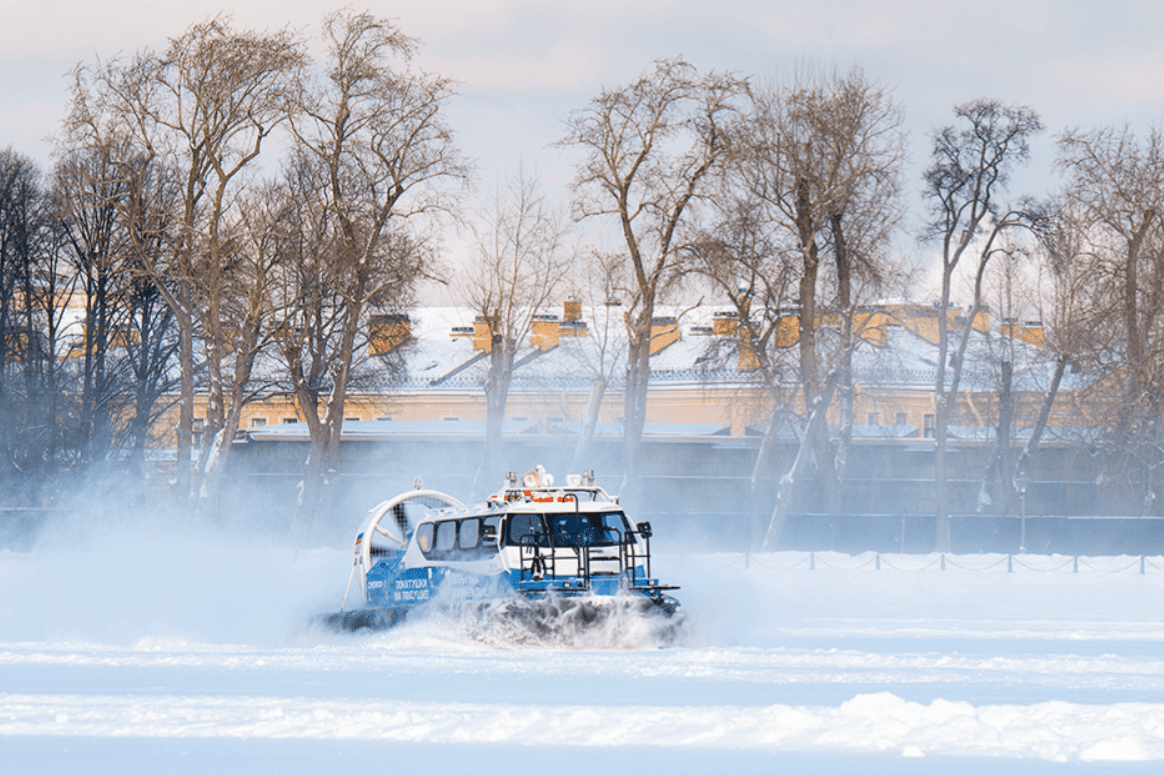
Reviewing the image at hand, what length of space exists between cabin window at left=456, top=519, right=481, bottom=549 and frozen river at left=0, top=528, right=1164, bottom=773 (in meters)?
1.22

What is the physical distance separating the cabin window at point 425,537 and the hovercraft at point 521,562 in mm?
15

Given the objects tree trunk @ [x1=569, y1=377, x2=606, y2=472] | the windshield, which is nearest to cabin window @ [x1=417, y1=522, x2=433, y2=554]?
the windshield

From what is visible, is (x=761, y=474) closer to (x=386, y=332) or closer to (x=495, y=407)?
(x=495, y=407)

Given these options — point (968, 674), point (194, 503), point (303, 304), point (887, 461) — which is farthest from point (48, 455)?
point (968, 674)

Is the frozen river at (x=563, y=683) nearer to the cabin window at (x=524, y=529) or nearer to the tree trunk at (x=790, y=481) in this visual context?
the cabin window at (x=524, y=529)

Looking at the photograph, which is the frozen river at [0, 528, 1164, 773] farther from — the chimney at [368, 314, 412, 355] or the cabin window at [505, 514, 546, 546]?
the chimney at [368, 314, 412, 355]

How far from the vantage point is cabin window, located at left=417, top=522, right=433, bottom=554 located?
1770 centimetres

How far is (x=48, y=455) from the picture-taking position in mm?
39812

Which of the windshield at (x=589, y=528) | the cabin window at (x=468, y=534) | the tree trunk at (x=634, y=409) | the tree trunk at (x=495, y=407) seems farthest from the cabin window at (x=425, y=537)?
the tree trunk at (x=495, y=407)

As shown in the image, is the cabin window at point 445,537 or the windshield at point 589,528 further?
the cabin window at point 445,537

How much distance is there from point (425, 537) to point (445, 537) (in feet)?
1.14

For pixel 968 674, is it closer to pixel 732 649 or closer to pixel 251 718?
pixel 732 649

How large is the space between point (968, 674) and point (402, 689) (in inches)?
237

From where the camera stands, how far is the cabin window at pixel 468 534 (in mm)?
17250
